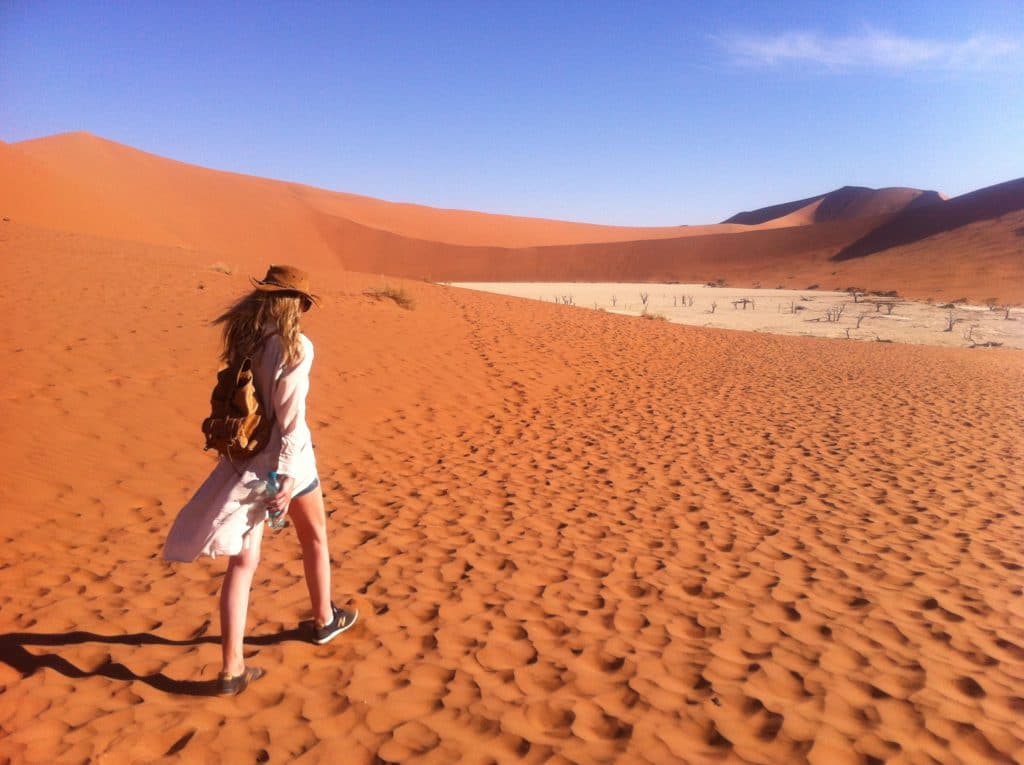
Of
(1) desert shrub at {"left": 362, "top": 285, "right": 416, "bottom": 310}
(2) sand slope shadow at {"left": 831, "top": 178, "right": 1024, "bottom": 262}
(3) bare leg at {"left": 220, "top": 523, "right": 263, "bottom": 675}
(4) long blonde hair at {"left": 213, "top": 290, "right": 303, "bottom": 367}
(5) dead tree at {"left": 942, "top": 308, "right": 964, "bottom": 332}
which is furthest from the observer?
(2) sand slope shadow at {"left": 831, "top": 178, "right": 1024, "bottom": 262}

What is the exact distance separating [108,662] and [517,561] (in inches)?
87.5

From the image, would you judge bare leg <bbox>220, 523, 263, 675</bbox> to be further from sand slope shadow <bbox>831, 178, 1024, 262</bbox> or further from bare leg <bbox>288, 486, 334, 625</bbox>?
sand slope shadow <bbox>831, 178, 1024, 262</bbox>

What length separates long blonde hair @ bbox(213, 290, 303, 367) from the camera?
2635 millimetres

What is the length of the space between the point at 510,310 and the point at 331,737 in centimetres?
1491

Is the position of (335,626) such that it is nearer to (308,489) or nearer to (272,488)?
(308,489)

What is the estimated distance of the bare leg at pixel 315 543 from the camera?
9.70ft

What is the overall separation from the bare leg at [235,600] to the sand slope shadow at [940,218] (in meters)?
60.1

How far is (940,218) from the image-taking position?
57.4m

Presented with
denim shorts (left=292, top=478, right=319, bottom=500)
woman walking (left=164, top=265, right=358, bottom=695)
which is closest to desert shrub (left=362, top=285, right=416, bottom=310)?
denim shorts (left=292, top=478, right=319, bottom=500)

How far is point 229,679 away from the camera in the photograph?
111 inches

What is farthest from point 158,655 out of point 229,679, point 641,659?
point 641,659

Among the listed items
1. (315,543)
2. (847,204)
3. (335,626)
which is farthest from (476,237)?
(315,543)

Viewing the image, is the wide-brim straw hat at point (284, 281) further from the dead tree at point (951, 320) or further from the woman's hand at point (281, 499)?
the dead tree at point (951, 320)

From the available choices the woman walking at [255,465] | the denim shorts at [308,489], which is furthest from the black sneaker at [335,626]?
the denim shorts at [308,489]
